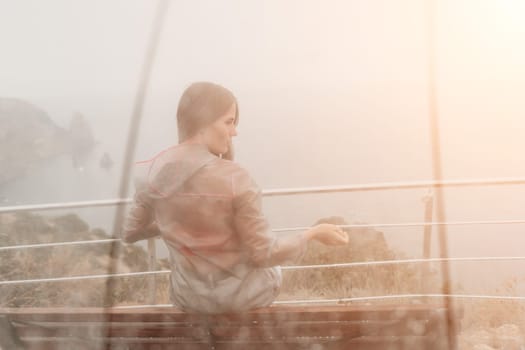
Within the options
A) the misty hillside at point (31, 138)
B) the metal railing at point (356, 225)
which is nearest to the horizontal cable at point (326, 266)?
the metal railing at point (356, 225)

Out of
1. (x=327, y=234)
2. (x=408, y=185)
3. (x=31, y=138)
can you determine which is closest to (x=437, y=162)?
(x=408, y=185)

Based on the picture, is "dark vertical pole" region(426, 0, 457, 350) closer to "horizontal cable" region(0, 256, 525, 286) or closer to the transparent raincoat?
"horizontal cable" region(0, 256, 525, 286)

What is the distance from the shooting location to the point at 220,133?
78 centimetres

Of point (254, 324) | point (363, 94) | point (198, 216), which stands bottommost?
point (254, 324)

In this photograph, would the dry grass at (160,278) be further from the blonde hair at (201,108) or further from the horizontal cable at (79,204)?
the blonde hair at (201,108)

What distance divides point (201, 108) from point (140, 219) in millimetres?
163

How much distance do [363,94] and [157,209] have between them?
0.29 metres

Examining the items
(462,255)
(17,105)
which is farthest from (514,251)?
(17,105)

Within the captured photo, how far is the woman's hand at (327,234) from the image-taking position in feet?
2.57

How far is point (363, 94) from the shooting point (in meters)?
0.81

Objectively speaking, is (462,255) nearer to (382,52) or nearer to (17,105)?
(382,52)

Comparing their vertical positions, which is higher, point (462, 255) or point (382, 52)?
point (382, 52)

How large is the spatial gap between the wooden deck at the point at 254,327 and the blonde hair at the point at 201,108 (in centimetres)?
22

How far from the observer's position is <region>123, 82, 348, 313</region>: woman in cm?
77
